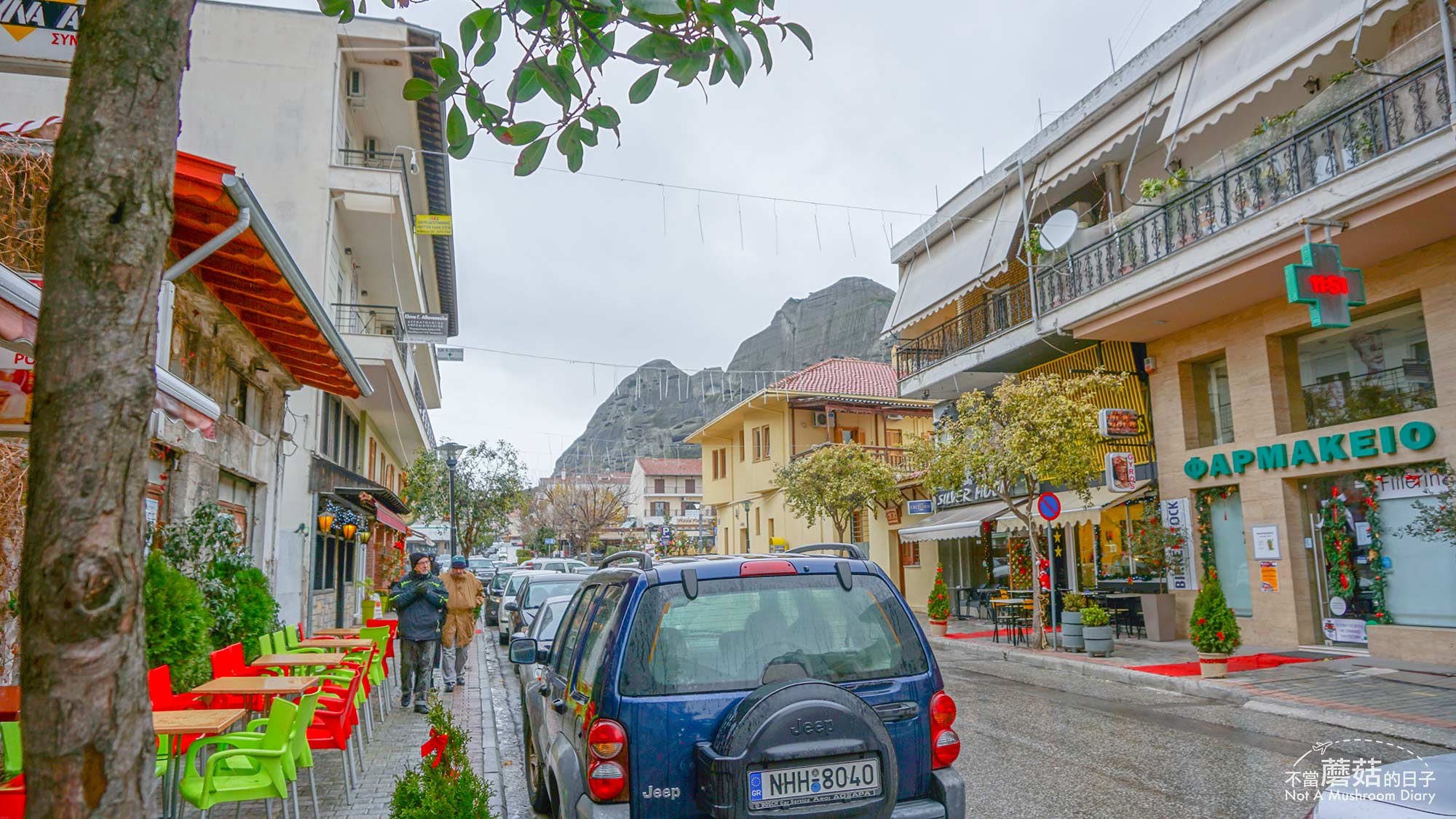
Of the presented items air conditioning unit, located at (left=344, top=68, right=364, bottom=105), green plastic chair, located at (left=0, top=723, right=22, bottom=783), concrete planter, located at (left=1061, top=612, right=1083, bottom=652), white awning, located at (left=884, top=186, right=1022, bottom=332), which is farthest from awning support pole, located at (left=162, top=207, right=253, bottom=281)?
white awning, located at (left=884, top=186, right=1022, bottom=332)

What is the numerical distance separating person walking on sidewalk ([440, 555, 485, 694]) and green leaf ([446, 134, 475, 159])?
8.14 meters

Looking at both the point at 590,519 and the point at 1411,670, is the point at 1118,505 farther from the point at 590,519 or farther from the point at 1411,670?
the point at 590,519

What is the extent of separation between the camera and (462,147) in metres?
4.28

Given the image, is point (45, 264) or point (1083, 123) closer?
point (45, 264)

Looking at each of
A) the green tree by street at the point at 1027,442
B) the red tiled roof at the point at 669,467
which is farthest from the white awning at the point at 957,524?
the red tiled roof at the point at 669,467

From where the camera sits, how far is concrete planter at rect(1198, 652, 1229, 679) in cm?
1142

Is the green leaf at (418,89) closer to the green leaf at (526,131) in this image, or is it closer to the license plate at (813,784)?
the green leaf at (526,131)

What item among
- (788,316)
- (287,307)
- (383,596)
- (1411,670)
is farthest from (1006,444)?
(788,316)

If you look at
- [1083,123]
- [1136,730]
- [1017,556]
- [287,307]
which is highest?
[1083,123]

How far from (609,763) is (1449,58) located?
1299cm

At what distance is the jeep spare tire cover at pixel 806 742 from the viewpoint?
344 cm

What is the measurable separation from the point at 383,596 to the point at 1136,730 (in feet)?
69.4

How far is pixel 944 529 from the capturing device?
22.3m

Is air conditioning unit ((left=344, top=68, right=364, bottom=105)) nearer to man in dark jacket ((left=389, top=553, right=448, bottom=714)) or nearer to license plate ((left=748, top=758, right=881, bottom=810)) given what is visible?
man in dark jacket ((left=389, top=553, right=448, bottom=714))
